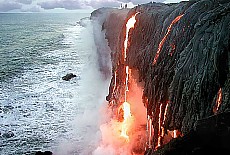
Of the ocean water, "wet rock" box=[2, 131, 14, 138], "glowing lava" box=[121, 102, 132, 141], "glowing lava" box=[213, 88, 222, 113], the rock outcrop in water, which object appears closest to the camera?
"glowing lava" box=[213, 88, 222, 113]

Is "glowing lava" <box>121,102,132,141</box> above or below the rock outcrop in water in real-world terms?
below

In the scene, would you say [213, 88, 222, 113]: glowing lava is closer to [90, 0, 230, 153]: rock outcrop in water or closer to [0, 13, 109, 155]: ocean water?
[90, 0, 230, 153]: rock outcrop in water

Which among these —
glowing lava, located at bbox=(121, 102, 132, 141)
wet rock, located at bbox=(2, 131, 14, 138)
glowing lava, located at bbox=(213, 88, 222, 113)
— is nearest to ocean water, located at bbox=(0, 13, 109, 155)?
wet rock, located at bbox=(2, 131, 14, 138)

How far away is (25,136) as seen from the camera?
2434 centimetres

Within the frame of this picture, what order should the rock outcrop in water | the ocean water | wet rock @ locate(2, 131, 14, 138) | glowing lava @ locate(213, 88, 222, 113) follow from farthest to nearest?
1. wet rock @ locate(2, 131, 14, 138)
2. the ocean water
3. the rock outcrop in water
4. glowing lava @ locate(213, 88, 222, 113)

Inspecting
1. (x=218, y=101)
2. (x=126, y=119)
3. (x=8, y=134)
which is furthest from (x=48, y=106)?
(x=218, y=101)

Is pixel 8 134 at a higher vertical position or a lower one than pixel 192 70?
lower

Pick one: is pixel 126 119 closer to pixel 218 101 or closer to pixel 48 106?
pixel 48 106

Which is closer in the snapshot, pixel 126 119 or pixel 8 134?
pixel 126 119

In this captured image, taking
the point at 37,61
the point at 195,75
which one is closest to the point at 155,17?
the point at 195,75

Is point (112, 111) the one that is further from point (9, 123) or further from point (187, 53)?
point (187, 53)

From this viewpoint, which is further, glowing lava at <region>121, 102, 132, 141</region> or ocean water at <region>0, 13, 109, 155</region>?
ocean water at <region>0, 13, 109, 155</region>

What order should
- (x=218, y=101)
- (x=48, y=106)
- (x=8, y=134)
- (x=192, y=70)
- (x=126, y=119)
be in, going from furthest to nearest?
(x=48, y=106), (x=8, y=134), (x=126, y=119), (x=192, y=70), (x=218, y=101)

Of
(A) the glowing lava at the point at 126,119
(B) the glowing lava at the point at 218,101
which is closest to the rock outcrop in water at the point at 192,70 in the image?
(B) the glowing lava at the point at 218,101
